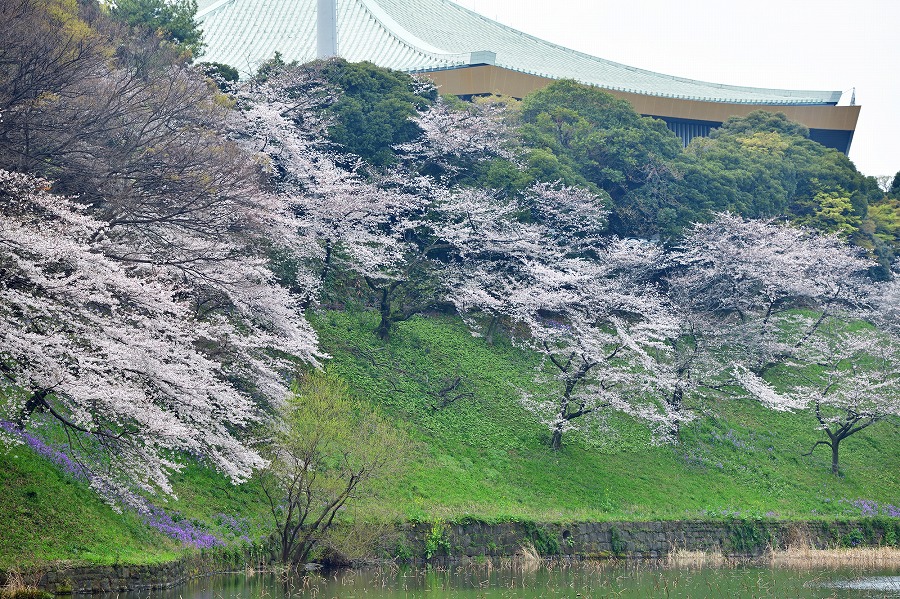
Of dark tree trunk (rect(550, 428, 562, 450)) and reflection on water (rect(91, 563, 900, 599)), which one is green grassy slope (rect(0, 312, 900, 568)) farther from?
reflection on water (rect(91, 563, 900, 599))

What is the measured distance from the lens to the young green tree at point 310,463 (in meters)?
18.4

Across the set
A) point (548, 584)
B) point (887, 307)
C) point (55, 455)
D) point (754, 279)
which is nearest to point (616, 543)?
point (548, 584)

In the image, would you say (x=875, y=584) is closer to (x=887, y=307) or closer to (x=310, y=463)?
(x=310, y=463)

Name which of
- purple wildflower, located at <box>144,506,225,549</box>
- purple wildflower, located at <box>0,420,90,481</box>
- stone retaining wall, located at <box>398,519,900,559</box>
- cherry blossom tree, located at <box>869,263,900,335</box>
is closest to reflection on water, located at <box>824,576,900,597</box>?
stone retaining wall, located at <box>398,519,900,559</box>

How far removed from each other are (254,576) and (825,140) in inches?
1840

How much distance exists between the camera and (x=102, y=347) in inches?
585

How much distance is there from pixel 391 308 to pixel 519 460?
289 inches

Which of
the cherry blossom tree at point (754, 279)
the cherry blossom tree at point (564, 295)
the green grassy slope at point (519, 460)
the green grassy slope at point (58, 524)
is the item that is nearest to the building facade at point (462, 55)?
the cherry blossom tree at point (564, 295)

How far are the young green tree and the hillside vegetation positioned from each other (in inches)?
3.3

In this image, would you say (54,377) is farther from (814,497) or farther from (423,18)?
(423,18)

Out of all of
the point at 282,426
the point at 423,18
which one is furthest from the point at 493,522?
the point at 423,18

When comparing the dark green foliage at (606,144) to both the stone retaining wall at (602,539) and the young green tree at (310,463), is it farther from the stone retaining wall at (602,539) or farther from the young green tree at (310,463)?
the young green tree at (310,463)

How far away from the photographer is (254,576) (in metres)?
17.7

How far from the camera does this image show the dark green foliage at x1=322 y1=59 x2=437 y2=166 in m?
33.2
